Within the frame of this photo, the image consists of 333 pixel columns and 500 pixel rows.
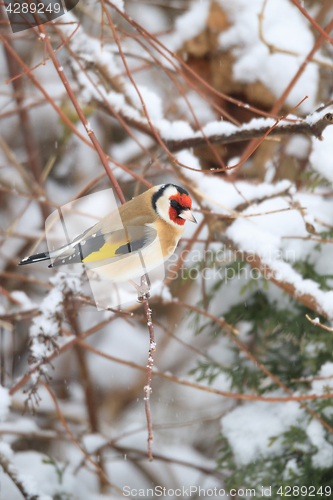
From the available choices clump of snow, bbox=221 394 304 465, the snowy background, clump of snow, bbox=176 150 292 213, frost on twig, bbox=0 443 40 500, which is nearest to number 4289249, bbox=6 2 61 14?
the snowy background

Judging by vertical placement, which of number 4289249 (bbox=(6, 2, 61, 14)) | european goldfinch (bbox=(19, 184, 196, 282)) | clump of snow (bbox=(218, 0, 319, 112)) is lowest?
european goldfinch (bbox=(19, 184, 196, 282))

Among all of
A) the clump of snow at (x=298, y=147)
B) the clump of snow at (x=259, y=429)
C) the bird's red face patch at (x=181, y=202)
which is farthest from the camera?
the clump of snow at (x=298, y=147)

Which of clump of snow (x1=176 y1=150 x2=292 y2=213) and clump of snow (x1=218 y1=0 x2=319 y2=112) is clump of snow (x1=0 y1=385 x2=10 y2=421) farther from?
clump of snow (x1=218 y1=0 x2=319 y2=112)

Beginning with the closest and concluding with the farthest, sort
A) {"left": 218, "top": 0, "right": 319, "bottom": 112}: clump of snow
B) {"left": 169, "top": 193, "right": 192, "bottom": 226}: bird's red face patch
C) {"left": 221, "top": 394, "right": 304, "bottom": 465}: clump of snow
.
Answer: {"left": 169, "top": 193, "right": 192, "bottom": 226}: bird's red face patch → {"left": 221, "top": 394, "right": 304, "bottom": 465}: clump of snow → {"left": 218, "top": 0, "right": 319, "bottom": 112}: clump of snow

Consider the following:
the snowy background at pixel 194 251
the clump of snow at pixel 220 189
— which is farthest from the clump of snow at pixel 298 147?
the clump of snow at pixel 220 189

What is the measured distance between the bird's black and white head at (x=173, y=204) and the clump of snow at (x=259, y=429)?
871 millimetres

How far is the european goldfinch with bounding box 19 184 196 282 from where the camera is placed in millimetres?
613

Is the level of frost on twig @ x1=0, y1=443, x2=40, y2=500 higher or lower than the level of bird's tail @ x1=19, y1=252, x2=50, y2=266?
lower

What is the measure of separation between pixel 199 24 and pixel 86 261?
4.14 ft

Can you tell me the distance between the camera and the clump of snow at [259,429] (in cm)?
125

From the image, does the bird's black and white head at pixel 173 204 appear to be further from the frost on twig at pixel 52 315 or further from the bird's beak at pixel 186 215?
the frost on twig at pixel 52 315

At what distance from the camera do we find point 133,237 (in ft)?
2.10

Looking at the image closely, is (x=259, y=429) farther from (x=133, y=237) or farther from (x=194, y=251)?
(x=133, y=237)

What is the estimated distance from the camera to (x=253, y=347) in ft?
5.05
